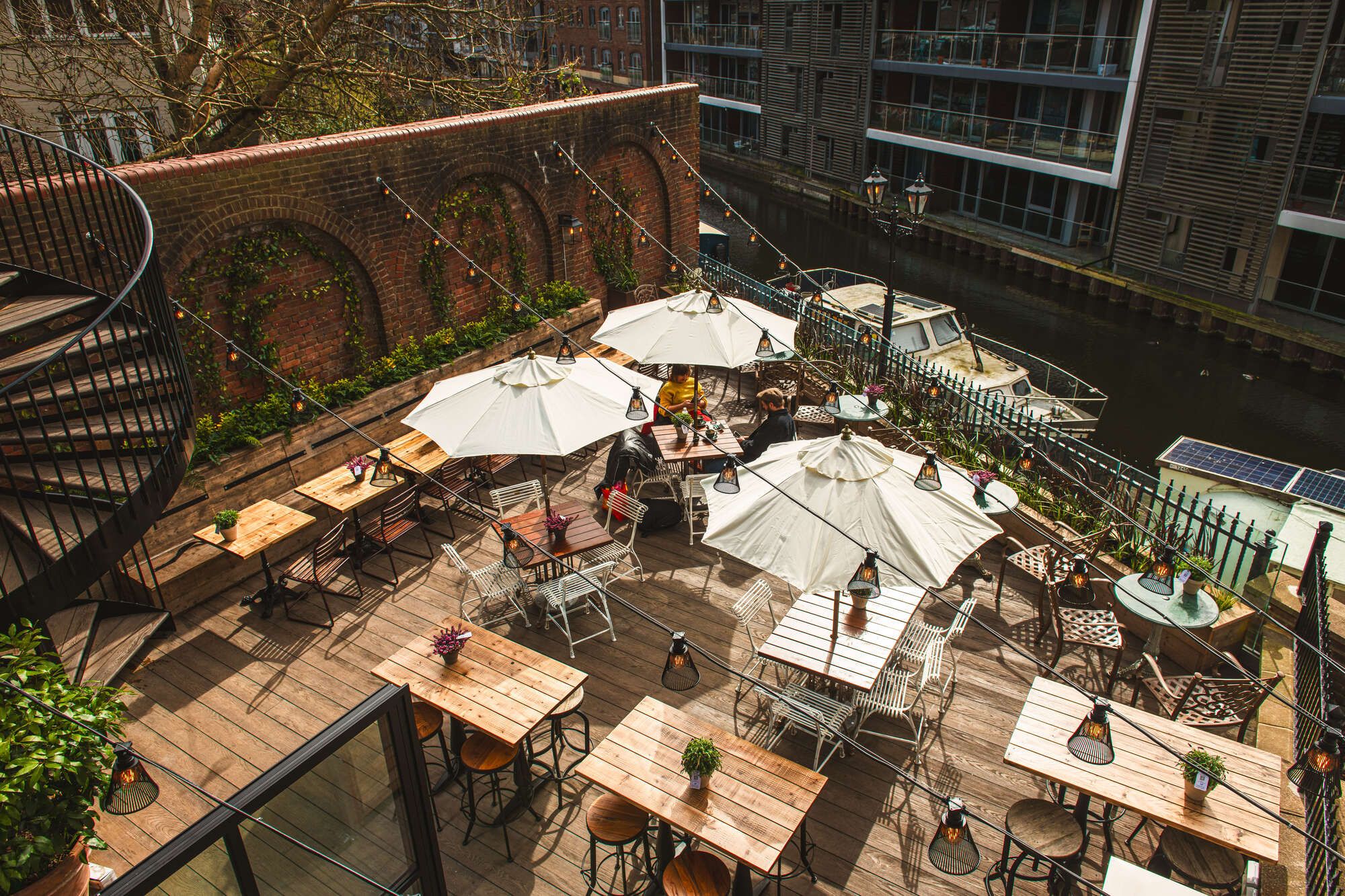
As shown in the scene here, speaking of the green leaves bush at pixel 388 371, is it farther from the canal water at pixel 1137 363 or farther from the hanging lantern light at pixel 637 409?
the canal water at pixel 1137 363

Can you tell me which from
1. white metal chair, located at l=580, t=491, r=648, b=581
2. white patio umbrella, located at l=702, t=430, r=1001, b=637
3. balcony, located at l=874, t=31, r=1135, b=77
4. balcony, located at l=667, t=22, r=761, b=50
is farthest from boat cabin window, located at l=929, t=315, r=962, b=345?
balcony, located at l=667, t=22, r=761, b=50

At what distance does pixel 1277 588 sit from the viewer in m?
7.54

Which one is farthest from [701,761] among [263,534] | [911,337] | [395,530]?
[911,337]

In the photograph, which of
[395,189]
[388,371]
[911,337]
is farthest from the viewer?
[911,337]

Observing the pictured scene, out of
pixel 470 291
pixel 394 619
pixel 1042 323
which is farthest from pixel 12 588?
pixel 1042 323

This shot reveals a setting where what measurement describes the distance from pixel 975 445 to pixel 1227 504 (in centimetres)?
309

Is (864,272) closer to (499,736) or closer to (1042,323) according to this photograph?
(1042,323)

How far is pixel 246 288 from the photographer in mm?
9766

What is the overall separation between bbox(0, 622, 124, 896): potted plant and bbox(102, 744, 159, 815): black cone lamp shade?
0.43ft

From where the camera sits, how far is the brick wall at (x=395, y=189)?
30.0 feet

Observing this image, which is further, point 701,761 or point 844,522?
point 844,522

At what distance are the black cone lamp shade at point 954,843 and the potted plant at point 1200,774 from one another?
59.3 inches

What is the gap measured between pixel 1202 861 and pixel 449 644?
5.29 meters

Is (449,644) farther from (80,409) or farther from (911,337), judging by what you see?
(911,337)
